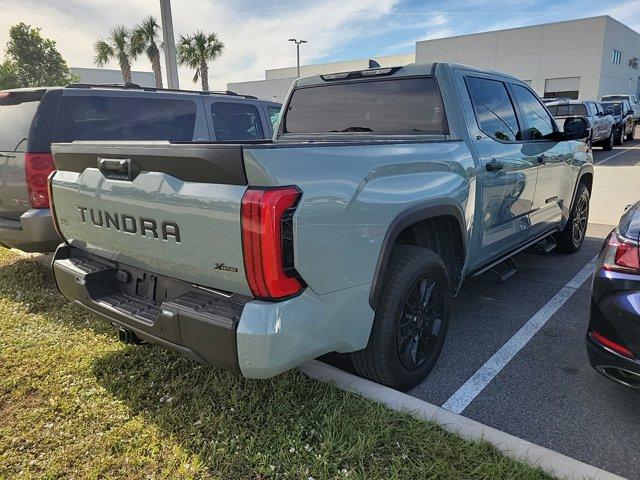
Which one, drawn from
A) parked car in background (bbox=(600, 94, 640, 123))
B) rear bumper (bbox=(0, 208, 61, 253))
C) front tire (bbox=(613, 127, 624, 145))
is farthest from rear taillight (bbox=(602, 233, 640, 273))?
parked car in background (bbox=(600, 94, 640, 123))

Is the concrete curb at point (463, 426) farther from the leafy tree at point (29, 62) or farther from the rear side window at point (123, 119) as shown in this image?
the leafy tree at point (29, 62)

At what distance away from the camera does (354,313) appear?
2.37 metres

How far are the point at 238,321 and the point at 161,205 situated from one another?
2.25 ft

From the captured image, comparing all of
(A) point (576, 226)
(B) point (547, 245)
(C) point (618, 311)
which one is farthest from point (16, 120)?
(A) point (576, 226)

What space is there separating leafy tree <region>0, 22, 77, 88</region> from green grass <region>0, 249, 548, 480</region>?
115ft

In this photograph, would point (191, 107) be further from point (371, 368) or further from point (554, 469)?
point (554, 469)

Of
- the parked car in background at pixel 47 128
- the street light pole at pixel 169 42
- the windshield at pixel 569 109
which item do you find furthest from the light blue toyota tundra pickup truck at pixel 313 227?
the windshield at pixel 569 109

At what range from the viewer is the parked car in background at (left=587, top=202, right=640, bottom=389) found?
7.57 feet

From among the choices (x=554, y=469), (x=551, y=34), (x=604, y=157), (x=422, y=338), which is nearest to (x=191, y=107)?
(x=422, y=338)

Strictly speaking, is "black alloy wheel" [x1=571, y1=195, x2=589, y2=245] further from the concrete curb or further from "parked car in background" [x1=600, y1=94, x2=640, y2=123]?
"parked car in background" [x1=600, y1=94, x2=640, y2=123]

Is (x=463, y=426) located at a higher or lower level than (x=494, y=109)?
lower

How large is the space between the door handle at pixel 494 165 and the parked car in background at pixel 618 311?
1.08 metres

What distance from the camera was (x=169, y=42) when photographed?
10.6 meters

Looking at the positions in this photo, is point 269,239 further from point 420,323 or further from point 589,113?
point 589,113
